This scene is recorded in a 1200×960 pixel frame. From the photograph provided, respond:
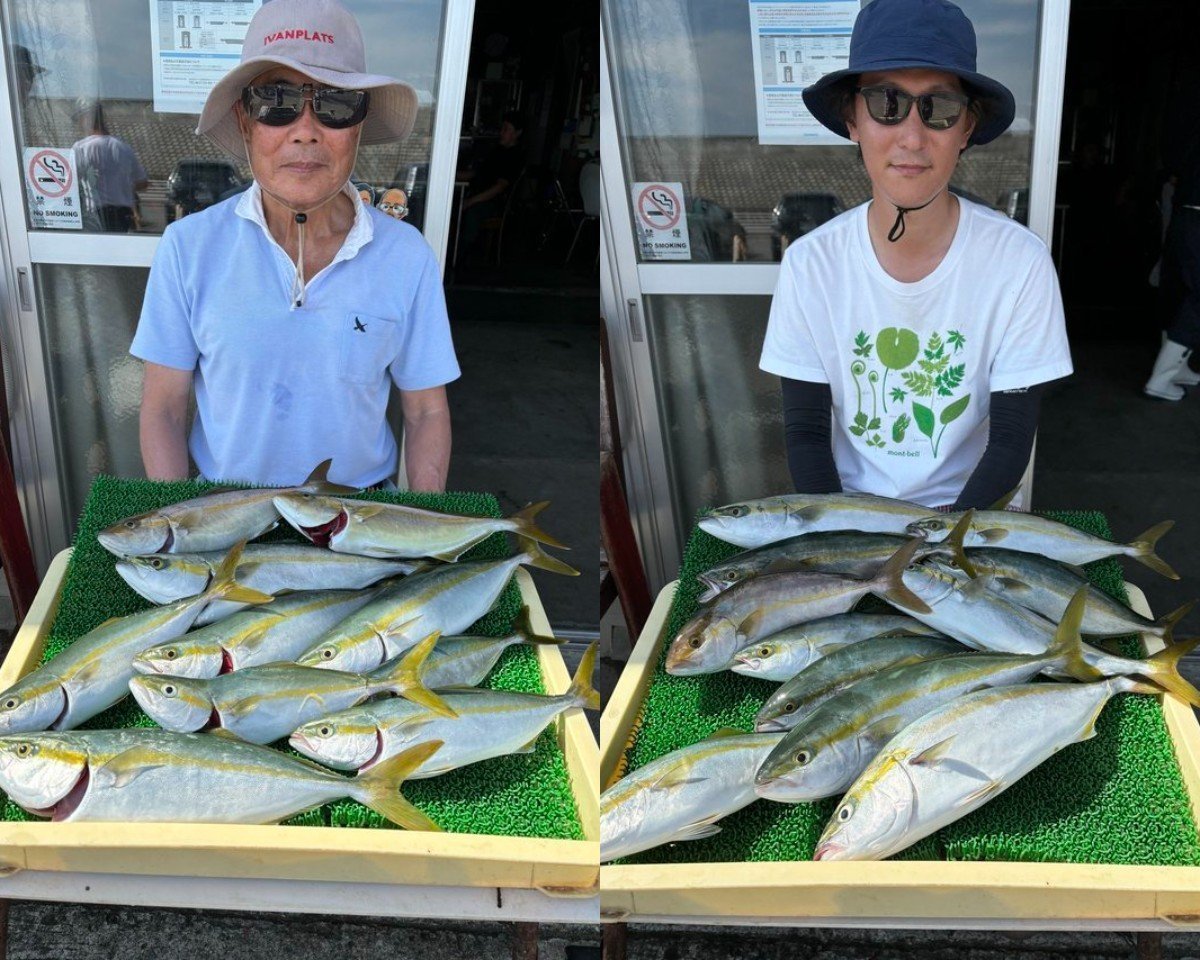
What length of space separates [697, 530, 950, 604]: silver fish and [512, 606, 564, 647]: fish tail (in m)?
0.29

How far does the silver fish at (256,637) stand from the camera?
1.84 metres

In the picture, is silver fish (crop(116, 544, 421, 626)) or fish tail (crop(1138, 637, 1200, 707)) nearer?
fish tail (crop(1138, 637, 1200, 707))

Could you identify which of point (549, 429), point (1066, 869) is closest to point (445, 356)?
point (1066, 869)

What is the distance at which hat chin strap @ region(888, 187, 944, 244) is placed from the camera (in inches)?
99.4

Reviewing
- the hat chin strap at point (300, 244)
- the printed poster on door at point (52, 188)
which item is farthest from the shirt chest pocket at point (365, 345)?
the printed poster on door at point (52, 188)

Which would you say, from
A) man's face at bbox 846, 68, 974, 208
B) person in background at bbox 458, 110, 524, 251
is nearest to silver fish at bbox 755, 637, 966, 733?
man's face at bbox 846, 68, 974, 208

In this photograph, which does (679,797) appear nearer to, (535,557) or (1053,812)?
(1053,812)

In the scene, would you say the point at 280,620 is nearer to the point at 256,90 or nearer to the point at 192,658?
the point at 192,658

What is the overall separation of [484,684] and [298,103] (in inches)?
56.4

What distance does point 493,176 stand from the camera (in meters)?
10.9

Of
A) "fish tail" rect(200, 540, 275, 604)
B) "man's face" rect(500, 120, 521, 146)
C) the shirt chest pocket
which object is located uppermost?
"man's face" rect(500, 120, 521, 146)

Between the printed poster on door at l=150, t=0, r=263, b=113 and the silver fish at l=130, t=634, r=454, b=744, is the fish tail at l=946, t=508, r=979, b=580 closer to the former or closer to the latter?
the silver fish at l=130, t=634, r=454, b=744

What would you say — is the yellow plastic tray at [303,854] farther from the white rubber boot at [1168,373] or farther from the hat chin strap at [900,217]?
the white rubber boot at [1168,373]

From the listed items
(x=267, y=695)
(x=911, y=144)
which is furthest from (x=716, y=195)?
(x=267, y=695)
